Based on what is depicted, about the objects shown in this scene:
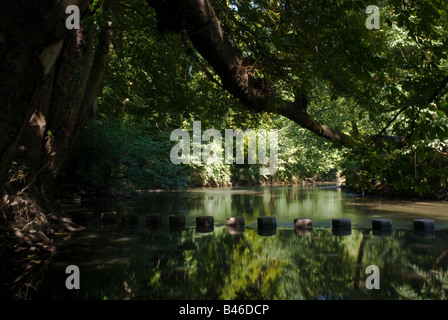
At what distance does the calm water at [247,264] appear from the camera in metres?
4.81

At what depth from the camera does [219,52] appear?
494 cm

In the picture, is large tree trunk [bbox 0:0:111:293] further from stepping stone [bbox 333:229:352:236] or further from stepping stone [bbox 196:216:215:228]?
stepping stone [bbox 333:229:352:236]

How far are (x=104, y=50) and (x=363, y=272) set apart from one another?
853 centimetres

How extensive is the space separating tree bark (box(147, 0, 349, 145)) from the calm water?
6.76 ft

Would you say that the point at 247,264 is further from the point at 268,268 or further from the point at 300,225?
the point at 300,225

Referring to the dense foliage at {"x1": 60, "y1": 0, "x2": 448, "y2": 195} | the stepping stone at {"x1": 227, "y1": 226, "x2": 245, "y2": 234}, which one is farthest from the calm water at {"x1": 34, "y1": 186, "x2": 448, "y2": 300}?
the dense foliage at {"x1": 60, "y1": 0, "x2": 448, "y2": 195}

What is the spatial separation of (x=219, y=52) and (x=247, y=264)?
342 cm

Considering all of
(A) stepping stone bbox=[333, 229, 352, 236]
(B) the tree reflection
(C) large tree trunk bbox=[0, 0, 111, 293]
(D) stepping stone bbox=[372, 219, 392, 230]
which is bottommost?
(B) the tree reflection

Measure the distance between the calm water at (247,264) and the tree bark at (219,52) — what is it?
6.76 feet

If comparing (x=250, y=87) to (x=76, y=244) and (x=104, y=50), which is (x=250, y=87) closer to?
(x=76, y=244)

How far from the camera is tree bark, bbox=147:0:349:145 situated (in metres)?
4.17

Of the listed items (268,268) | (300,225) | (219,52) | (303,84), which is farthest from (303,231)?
(219,52)

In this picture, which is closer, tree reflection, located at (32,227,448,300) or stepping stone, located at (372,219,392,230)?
tree reflection, located at (32,227,448,300)

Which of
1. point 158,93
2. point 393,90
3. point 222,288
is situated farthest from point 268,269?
point 158,93
